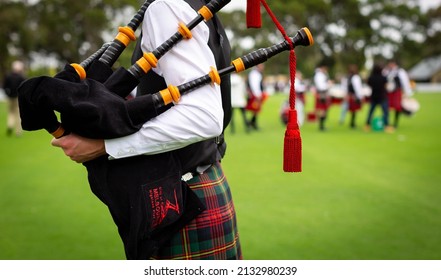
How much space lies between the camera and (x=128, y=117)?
53.8 inches

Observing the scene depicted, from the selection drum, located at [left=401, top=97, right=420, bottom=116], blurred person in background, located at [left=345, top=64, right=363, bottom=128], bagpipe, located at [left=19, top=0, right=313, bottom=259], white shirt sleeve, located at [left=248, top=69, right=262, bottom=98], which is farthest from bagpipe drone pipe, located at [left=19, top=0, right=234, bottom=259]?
drum, located at [left=401, top=97, right=420, bottom=116]

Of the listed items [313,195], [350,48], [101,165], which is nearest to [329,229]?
[313,195]

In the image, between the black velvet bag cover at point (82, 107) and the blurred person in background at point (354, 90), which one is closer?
the black velvet bag cover at point (82, 107)

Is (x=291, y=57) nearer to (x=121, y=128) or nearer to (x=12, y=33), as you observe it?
(x=121, y=128)

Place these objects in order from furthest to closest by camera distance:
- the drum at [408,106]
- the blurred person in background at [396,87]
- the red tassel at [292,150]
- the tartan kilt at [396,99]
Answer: the drum at [408,106] < the tartan kilt at [396,99] < the blurred person in background at [396,87] < the red tassel at [292,150]

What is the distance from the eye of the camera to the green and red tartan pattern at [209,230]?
162cm

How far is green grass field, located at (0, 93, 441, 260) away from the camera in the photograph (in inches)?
152

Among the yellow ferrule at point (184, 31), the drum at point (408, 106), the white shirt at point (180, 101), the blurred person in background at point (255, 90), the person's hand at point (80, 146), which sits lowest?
the drum at point (408, 106)

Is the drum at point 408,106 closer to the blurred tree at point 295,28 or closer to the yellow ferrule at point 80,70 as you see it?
the yellow ferrule at point 80,70

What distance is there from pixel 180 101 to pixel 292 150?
51 centimetres

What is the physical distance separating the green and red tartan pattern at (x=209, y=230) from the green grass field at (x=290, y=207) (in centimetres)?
203

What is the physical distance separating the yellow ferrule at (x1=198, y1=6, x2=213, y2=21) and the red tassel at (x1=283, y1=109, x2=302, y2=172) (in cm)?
50

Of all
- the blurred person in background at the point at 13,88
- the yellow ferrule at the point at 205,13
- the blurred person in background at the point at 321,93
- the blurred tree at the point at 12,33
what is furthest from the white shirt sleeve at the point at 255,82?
the blurred tree at the point at 12,33

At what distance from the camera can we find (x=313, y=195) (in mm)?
5371
